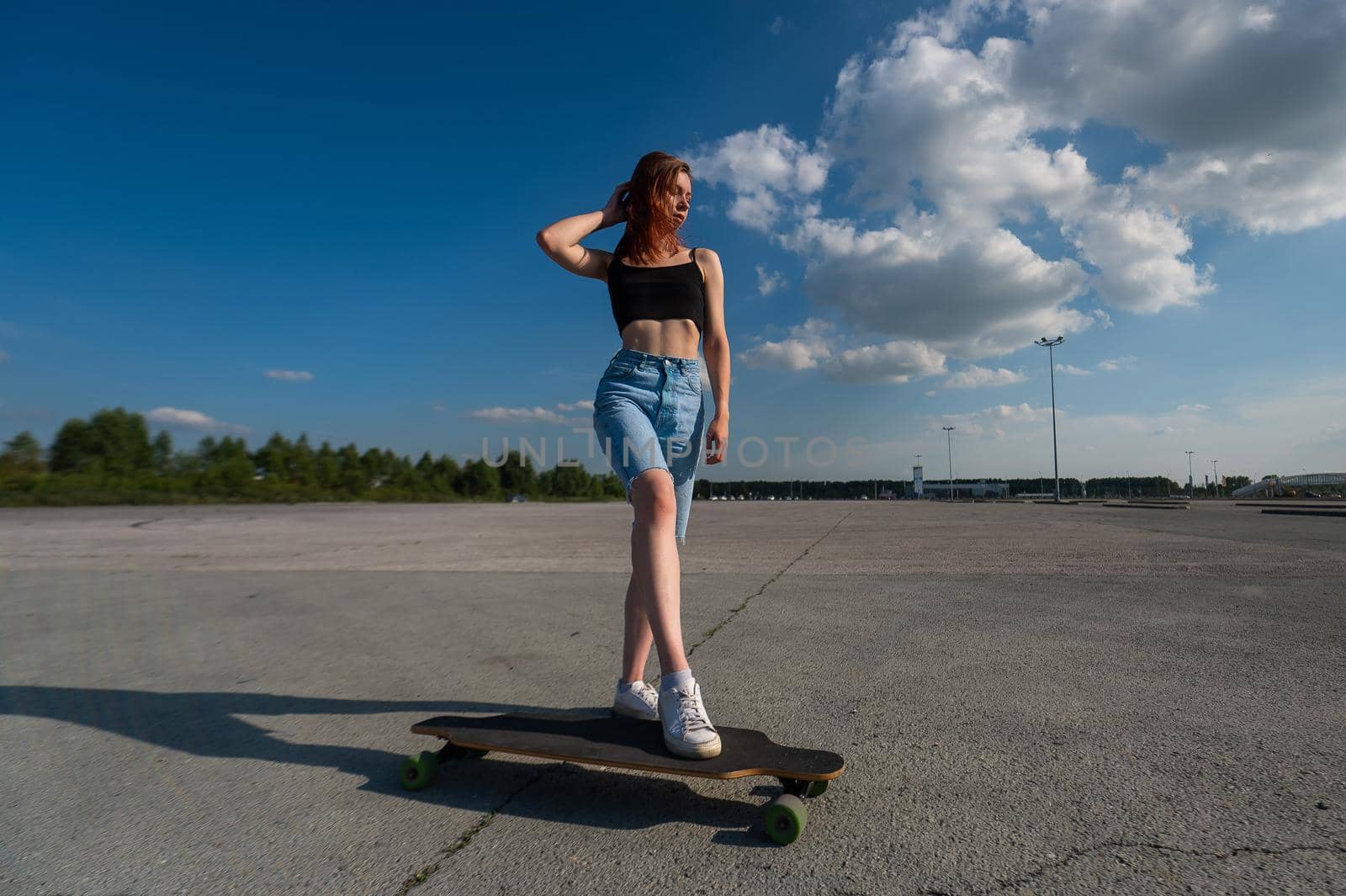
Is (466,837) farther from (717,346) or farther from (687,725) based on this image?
(717,346)

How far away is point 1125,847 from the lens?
1540 millimetres

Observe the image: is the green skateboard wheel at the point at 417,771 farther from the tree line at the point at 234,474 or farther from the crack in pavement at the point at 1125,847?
the tree line at the point at 234,474

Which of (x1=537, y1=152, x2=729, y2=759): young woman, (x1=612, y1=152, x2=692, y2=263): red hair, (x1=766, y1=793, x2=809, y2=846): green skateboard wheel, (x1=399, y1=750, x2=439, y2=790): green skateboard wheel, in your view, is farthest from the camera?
(x1=612, y1=152, x2=692, y2=263): red hair

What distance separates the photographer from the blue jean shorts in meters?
2.21

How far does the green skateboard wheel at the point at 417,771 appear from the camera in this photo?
1.97 metres

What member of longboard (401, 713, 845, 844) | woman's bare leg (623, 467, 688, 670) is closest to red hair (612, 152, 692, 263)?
woman's bare leg (623, 467, 688, 670)

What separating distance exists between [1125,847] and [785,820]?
0.80 meters

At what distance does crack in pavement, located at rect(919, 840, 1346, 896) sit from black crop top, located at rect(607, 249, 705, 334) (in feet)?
6.04

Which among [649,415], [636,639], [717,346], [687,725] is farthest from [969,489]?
[687,725]

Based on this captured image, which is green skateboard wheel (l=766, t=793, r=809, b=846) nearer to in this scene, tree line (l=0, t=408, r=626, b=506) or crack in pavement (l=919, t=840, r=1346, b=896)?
crack in pavement (l=919, t=840, r=1346, b=896)

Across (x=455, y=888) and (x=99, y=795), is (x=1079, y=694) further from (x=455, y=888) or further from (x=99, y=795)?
(x=99, y=795)

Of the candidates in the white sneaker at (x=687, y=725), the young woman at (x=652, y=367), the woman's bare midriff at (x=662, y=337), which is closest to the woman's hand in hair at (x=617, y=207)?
the young woman at (x=652, y=367)

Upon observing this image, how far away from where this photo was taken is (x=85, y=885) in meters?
1.51

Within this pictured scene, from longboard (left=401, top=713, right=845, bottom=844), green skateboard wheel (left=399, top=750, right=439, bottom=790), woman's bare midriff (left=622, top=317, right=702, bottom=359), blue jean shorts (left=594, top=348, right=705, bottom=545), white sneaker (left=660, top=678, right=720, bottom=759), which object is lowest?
green skateboard wheel (left=399, top=750, right=439, bottom=790)
